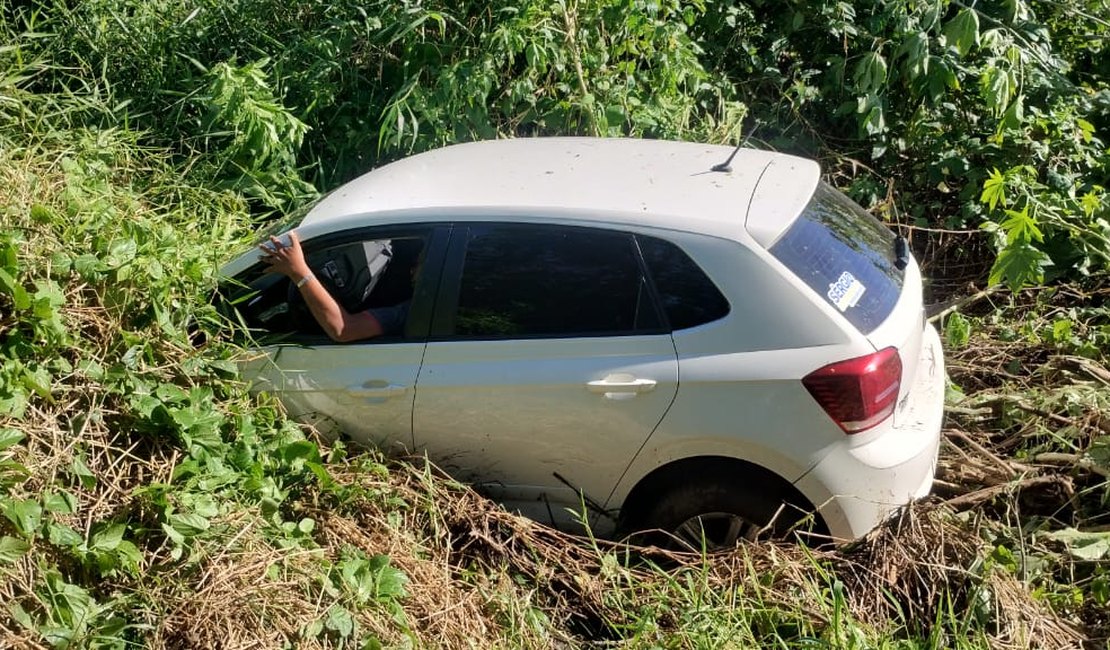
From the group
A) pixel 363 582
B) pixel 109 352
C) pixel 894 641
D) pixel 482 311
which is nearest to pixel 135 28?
pixel 109 352

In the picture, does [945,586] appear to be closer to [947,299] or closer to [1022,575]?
[1022,575]

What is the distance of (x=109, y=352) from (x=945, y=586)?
316 centimetres

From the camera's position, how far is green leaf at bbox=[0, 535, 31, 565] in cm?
319

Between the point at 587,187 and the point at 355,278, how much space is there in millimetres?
957

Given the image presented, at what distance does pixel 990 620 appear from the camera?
11.6ft

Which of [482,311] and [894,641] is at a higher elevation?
[482,311]

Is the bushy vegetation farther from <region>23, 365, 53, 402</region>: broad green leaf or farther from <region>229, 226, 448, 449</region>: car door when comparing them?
<region>229, 226, 448, 449</region>: car door

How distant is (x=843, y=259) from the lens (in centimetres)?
381

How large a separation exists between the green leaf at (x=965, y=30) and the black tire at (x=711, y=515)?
311 centimetres

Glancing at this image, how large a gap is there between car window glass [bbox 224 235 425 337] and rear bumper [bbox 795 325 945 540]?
5.42 feet

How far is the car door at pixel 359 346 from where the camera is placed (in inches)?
153

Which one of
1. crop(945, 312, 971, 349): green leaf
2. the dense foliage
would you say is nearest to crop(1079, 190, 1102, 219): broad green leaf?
the dense foliage

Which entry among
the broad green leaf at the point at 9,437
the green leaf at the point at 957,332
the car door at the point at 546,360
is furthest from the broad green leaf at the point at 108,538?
the green leaf at the point at 957,332

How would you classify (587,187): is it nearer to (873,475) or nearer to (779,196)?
(779,196)
